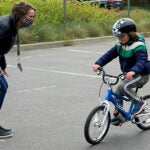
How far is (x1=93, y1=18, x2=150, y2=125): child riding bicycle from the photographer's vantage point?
6191mm

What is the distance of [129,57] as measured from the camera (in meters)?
6.27

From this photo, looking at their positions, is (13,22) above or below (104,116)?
above

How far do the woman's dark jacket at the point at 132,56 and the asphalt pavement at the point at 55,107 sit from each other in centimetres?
88

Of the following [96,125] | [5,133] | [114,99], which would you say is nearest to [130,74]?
[114,99]

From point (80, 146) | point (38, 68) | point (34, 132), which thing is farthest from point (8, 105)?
point (38, 68)

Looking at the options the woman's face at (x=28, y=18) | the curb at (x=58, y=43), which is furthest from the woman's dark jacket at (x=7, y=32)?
the curb at (x=58, y=43)

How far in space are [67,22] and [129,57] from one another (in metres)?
14.2

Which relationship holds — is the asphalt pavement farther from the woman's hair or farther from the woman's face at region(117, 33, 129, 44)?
the woman's hair

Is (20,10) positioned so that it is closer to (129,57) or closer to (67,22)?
(129,57)

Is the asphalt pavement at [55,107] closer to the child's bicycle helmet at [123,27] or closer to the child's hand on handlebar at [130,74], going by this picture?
the child's hand on handlebar at [130,74]

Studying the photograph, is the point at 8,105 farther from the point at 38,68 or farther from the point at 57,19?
the point at 57,19

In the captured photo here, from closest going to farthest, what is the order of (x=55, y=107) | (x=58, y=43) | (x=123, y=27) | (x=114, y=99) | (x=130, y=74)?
Result: (x=130, y=74) < (x=123, y=27) < (x=114, y=99) < (x=55, y=107) < (x=58, y=43)

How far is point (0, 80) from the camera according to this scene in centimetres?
638

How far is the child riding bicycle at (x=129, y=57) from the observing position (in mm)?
6191
